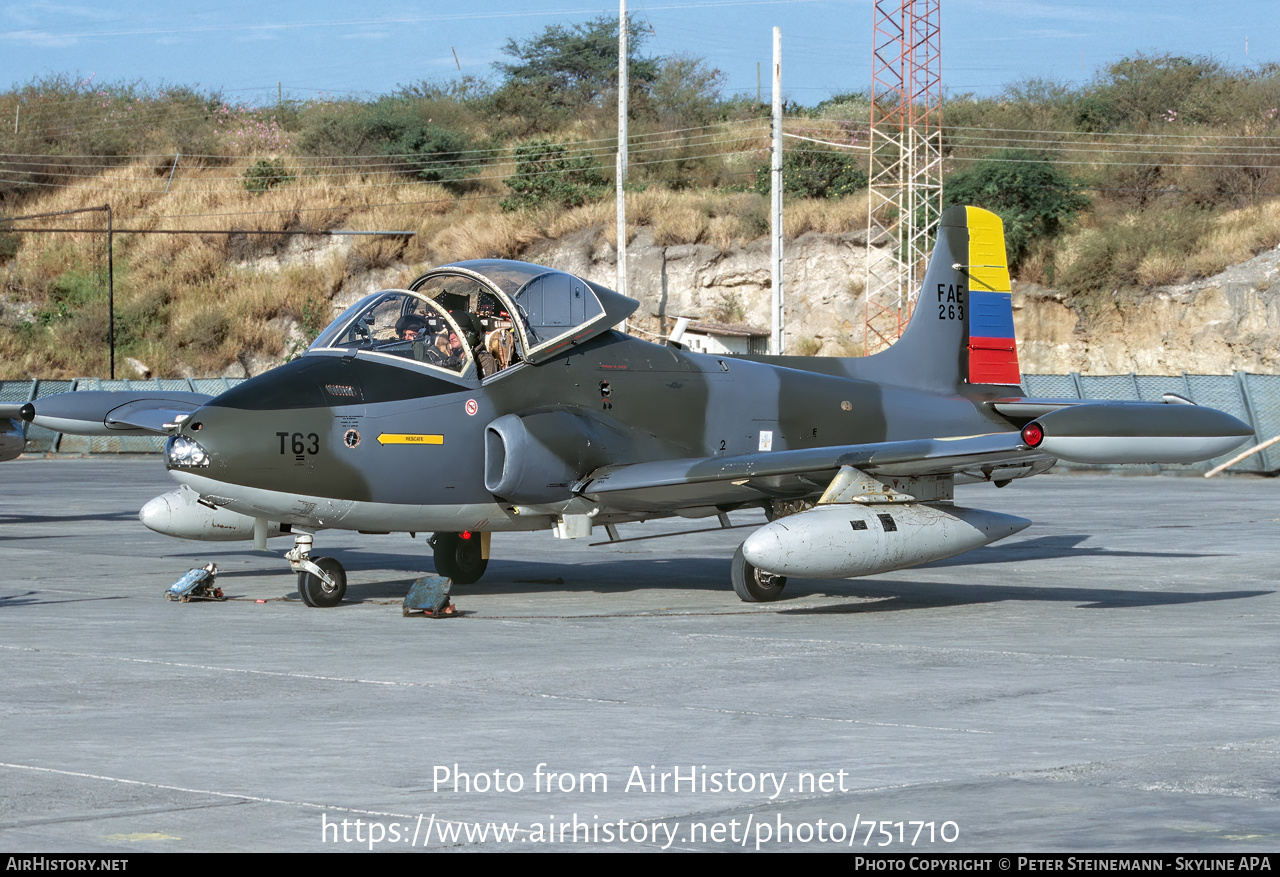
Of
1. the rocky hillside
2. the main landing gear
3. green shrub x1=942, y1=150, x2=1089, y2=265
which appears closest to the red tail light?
the main landing gear

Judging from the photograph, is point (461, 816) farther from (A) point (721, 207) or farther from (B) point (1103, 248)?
(A) point (721, 207)

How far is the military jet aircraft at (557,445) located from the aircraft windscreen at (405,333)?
18 millimetres

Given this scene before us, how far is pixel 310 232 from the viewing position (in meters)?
60.5

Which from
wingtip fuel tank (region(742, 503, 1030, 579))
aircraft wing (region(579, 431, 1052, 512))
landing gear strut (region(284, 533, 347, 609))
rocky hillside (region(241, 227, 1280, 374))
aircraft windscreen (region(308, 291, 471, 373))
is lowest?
landing gear strut (region(284, 533, 347, 609))

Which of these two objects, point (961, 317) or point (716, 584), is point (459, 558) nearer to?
point (716, 584)

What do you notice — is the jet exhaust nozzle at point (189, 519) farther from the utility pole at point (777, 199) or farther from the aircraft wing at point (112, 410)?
the utility pole at point (777, 199)

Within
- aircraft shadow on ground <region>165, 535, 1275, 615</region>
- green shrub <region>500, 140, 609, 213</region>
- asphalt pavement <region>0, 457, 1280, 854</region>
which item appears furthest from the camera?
green shrub <region>500, 140, 609, 213</region>

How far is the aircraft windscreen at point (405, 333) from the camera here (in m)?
13.0

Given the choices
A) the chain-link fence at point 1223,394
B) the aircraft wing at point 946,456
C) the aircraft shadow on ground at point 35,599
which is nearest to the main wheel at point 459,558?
the aircraft wing at point 946,456

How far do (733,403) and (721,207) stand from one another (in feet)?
146

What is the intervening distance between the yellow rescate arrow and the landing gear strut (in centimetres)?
122

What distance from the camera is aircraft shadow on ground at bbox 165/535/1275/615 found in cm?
1373

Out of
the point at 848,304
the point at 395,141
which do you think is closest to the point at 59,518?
the point at 848,304

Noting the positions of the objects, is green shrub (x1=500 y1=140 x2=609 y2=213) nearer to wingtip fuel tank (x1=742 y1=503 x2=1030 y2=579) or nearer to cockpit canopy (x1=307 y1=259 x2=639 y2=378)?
cockpit canopy (x1=307 y1=259 x2=639 y2=378)
